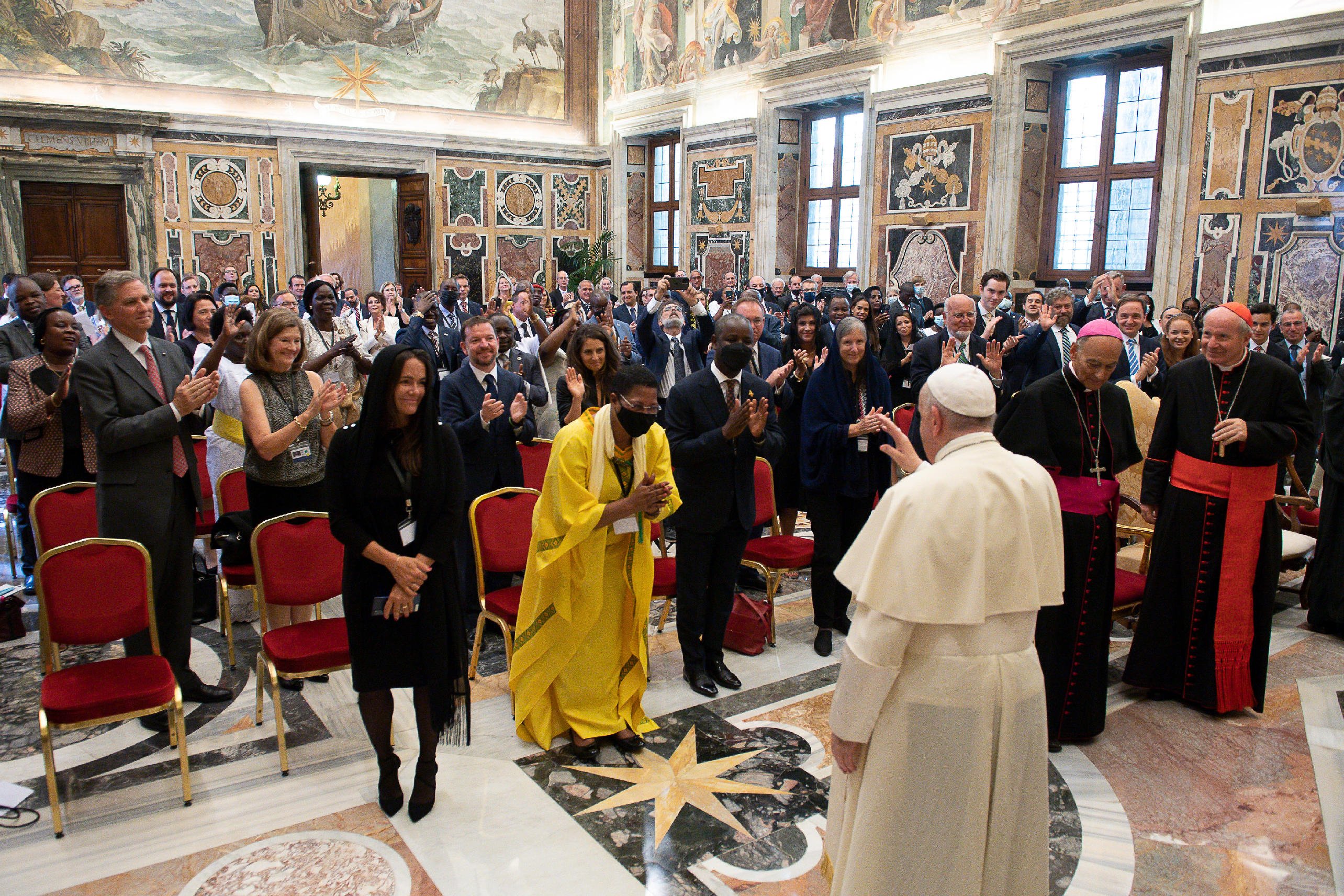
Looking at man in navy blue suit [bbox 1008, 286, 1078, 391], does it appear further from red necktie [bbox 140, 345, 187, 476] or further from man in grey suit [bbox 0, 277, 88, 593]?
man in grey suit [bbox 0, 277, 88, 593]

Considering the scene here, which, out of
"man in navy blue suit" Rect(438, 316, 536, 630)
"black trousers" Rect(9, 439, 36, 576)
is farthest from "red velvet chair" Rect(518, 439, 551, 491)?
"black trousers" Rect(9, 439, 36, 576)

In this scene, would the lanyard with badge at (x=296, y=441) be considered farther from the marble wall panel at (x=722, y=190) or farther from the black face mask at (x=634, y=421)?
the marble wall panel at (x=722, y=190)

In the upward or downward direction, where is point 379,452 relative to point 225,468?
upward

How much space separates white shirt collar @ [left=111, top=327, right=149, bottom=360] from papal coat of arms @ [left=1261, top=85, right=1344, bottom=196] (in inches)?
409

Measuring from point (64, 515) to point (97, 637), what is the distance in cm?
100

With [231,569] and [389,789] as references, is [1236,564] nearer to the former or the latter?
[389,789]

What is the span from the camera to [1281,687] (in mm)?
4816

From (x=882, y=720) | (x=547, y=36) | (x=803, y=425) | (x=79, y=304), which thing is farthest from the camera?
(x=547, y=36)

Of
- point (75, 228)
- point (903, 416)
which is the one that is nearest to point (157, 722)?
point (903, 416)

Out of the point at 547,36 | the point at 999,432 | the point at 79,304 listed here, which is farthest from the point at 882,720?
the point at 547,36

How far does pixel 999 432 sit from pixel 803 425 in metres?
1.21

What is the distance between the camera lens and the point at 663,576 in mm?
4922

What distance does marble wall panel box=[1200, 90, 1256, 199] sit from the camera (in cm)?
973

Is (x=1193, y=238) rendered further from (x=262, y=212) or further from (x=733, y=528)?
(x=262, y=212)
